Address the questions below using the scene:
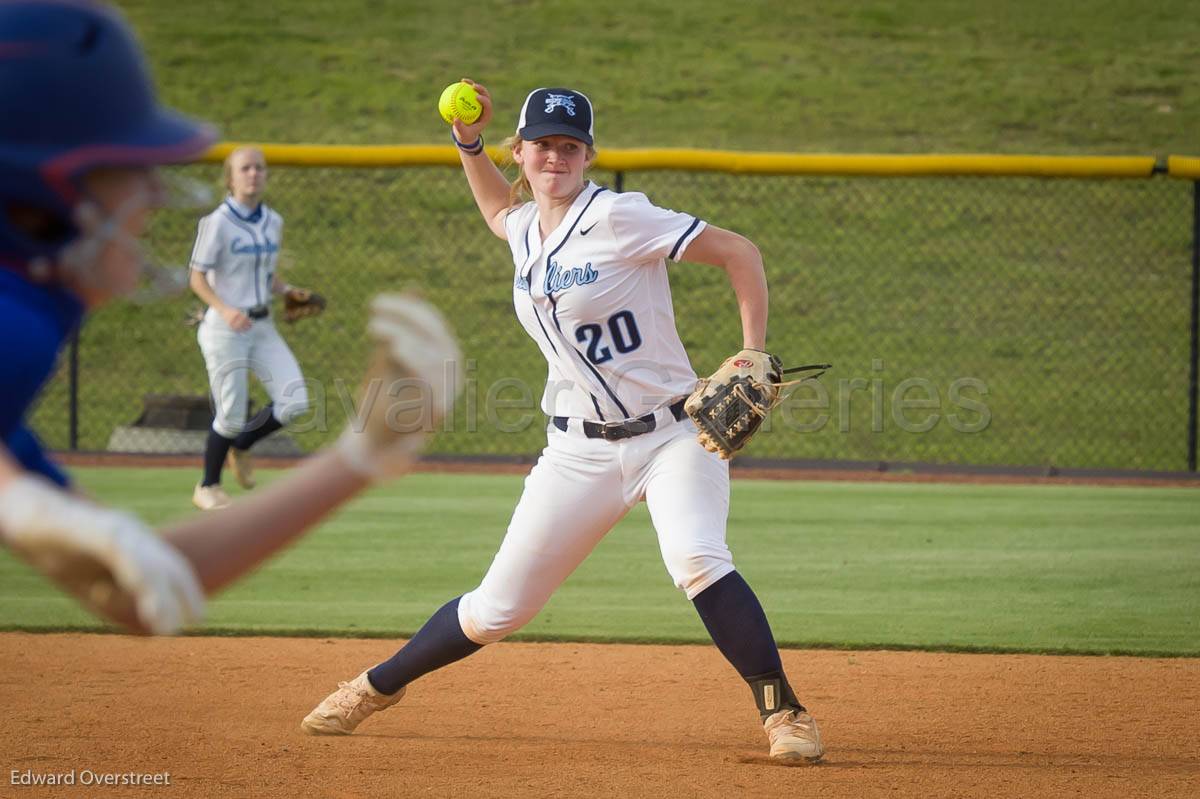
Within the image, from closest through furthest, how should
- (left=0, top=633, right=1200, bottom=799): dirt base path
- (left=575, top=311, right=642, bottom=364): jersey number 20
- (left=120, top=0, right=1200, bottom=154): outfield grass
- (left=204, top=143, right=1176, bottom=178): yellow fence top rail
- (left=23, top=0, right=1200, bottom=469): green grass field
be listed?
1. (left=0, top=633, right=1200, bottom=799): dirt base path
2. (left=575, top=311, right=642, bottom=364): jersey number 20
3. (left=204, top=143, right=1176, bottom=178): yellow fence top rail
4. (left=23, top=0, right=1200, bottom=469): green grass field
5. (left=120, top=0, right=1200, bottom=154): outfield grass

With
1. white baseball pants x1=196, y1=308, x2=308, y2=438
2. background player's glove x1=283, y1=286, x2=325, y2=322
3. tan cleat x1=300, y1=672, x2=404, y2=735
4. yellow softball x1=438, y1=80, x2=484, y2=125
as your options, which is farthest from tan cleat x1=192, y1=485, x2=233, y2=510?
yellow softball x1=438, y1=80, x2=484, y2=125

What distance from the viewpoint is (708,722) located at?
4.66 metres

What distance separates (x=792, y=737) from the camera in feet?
13.3

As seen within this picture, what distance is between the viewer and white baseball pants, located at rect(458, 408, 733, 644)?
13.4ft

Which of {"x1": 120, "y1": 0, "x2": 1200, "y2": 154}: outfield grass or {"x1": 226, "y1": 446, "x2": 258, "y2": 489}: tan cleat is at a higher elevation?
{"x1": 120, "y1": 0, "x2": 1200, "y2": 154}: outfield grass

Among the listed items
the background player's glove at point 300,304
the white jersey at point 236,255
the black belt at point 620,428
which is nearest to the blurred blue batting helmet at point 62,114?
the black belt at point 620,428

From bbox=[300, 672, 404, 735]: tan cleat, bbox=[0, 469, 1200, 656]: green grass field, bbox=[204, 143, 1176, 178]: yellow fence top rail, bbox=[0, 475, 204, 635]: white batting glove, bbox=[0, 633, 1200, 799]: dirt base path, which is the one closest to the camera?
bbox=[0, 475, 204, 635]: white batting glove

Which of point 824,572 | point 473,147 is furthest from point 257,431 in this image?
point 473,147

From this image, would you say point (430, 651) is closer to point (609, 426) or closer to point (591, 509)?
point (591, 509)

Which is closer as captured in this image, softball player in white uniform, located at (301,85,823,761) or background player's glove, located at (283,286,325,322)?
softball player in white uniform, located at (301,85,823,761)

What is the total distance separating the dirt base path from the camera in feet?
13.0

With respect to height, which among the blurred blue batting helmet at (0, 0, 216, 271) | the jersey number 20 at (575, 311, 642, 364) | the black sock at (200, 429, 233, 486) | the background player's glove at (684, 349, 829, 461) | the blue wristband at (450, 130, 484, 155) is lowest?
the black sock at (200, 429, 233, 486)

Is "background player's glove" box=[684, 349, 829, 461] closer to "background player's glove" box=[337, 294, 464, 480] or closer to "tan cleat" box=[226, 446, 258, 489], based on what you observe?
"background player's glove" box=[337, 294, 464, 480]

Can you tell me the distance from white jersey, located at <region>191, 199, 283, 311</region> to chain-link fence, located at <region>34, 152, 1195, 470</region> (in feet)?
12.6
